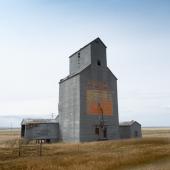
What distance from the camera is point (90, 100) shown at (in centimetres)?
4166

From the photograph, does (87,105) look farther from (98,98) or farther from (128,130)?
(128,130)

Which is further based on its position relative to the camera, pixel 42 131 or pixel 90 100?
pixel 42 131

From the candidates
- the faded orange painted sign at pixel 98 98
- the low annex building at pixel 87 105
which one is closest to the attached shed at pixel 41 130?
the low annex building at pixel 87 105

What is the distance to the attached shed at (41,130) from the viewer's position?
4401 centimetres

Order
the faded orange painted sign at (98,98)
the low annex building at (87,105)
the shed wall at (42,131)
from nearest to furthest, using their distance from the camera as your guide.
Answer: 1. the low annex building at (87,105)
2. the faded orange painted sign at (98,98)
3. the shed wall at (42,131)

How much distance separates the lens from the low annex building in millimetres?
40844

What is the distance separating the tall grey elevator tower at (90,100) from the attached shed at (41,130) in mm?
1407

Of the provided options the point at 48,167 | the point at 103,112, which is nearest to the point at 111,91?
the point at 103,112

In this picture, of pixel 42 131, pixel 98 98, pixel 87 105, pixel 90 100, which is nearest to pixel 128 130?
pixel 98 98

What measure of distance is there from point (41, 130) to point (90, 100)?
10.9 metres

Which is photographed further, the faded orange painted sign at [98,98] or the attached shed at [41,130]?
the attached shed at [41,130]

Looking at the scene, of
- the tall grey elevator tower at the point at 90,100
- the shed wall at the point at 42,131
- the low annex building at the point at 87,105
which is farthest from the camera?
the shed wall at the point at 42,131

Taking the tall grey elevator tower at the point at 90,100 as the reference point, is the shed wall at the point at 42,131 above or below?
below

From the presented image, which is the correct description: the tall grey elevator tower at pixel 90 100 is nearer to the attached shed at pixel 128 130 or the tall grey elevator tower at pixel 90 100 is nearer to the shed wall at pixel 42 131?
the shed wall at pixel 42 131
